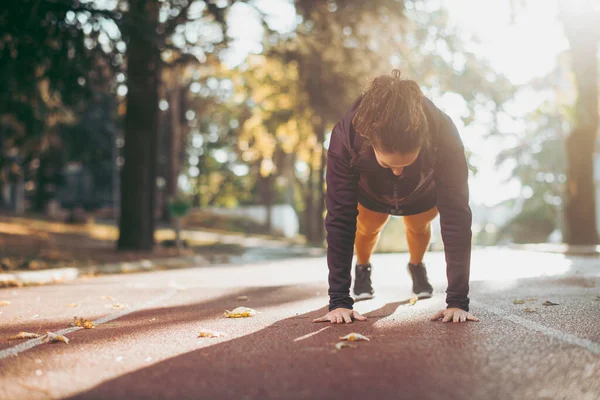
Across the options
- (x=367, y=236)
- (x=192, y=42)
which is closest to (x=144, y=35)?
(x=192, y=42)

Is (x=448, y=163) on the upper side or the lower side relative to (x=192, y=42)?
lower

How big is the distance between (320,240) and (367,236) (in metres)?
29.8

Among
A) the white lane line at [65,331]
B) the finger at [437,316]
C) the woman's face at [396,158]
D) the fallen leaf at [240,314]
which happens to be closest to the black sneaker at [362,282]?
the fallen leaf at [240,314]

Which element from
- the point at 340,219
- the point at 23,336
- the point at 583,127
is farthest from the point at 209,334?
the point at 583,127

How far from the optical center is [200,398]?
3.12m

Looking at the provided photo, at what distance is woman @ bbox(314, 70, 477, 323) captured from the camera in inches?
175

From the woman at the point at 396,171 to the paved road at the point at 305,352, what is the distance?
1.16ft

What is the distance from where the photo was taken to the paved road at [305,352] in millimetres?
3244

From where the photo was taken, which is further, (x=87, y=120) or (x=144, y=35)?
(x=87, y=120)

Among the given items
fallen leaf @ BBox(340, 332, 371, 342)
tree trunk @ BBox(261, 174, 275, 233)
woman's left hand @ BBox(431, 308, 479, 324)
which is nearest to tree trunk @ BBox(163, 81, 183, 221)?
tree trunk @ BBox(261, 174, 275, 233)

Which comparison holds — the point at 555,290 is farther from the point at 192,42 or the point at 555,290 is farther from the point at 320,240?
the point at 320,240

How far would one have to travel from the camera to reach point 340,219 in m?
5.02

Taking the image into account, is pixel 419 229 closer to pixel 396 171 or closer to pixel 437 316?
pixel 437 316

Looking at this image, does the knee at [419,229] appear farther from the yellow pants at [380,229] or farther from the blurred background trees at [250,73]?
the blurred background trees at [250,73]
